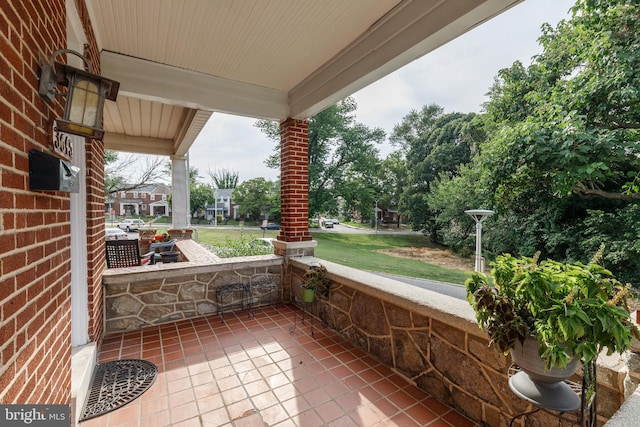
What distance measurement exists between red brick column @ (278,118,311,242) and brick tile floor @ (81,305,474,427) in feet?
4.46

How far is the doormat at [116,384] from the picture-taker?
191cm

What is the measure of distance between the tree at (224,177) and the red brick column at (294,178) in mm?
27714

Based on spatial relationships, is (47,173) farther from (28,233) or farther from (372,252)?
(372,252)

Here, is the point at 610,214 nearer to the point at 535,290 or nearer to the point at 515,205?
the point at 515,205

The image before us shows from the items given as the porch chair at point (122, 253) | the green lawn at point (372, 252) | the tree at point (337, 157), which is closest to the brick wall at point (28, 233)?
the porch chair at point (122, 253)

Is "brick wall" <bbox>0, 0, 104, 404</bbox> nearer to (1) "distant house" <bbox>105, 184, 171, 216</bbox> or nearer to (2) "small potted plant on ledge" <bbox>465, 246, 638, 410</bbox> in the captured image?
(2) "small potted plant on ledge" <bbox>465, 246, 638, 410</bbox>

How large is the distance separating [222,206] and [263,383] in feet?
104

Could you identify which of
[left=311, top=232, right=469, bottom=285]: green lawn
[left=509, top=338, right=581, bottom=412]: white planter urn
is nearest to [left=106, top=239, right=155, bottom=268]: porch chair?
[left=509, top=338, right=581, bottom=412]: white planter urn

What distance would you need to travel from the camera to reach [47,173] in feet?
3.46

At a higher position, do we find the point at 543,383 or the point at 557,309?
the point at 557,309

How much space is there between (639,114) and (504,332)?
20.3ft

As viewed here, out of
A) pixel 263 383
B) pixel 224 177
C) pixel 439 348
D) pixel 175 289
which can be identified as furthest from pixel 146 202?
pixel 439 348

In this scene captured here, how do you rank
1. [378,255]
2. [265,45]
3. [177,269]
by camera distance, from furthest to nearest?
[378,255], [177,269], [265,45]

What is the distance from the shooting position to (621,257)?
5.29 m
